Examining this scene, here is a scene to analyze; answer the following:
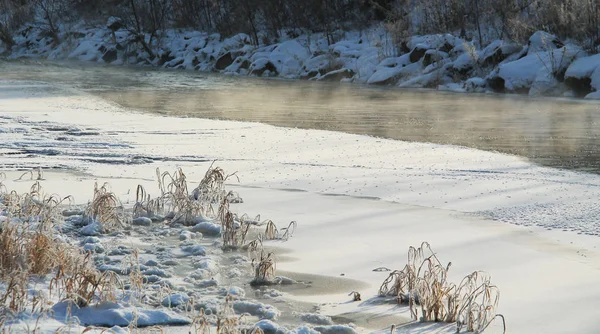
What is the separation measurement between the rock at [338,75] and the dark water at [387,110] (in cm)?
111

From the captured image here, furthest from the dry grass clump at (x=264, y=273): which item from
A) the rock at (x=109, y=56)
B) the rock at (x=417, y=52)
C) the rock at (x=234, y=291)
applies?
the rock at (x=109, y=56)

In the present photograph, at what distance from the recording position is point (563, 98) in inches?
657

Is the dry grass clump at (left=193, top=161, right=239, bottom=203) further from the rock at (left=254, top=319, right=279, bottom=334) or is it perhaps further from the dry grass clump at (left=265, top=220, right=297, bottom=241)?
the rock at (left=254, top=319, right=279, bottom=334)

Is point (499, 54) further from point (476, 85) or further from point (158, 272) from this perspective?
point (158, 272)

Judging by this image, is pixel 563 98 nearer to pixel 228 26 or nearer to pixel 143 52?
pixel 228 26

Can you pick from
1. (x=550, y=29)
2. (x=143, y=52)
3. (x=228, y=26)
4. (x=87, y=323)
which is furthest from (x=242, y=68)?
(x=87, y=323)

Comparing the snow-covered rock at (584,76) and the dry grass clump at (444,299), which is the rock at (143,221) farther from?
the snow-covered rock at (584,76)

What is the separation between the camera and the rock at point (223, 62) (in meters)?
28.0

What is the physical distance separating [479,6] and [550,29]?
3.37 metres

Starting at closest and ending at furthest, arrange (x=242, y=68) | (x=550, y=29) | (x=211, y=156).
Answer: (x=211, y=156) → (x=550, y=29) → (x=242, y=68)

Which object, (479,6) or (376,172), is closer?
(376,172)

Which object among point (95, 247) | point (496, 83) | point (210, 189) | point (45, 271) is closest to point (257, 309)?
point (45, 271)

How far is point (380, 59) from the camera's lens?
75.8 feet

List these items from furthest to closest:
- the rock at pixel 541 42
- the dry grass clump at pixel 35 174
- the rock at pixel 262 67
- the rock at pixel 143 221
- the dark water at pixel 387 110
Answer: the rock at pixel 262 67 < the rock at pixel 541 42 < the dark water at pixel 387 110 < the dry grass clump at pixel 35 174 < the rock at pixel 143 221
